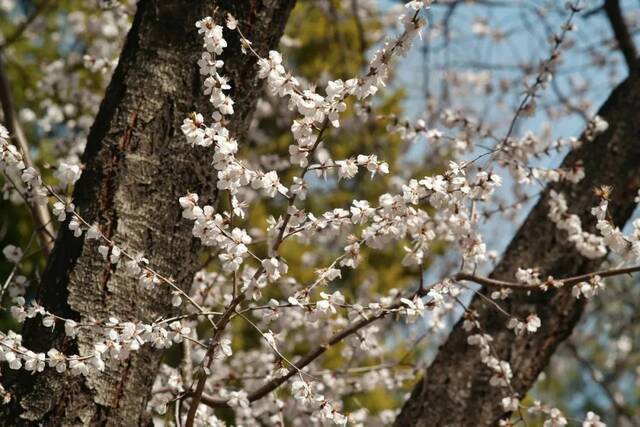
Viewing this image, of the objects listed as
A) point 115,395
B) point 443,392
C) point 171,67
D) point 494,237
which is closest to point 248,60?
point 171,67

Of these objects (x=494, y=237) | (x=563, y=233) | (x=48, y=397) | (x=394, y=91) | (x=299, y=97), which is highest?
(x=394, y=91)

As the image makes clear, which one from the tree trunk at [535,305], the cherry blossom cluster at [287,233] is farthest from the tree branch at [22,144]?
the tree trunk at [535,305]

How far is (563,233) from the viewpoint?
110 inches

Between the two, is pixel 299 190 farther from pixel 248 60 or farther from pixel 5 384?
pixel 5 384

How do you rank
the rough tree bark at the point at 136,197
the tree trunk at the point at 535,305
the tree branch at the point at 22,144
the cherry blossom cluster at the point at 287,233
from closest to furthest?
1. the cherry blossom cluster at the point at 287,233
2. the rough tree bark at the point at 136,197
3. the tree branch at the point at 22,144
4. the tree trunk at the point at 535,305

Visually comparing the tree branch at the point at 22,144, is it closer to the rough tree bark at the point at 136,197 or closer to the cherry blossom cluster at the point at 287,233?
the cherry blossom cluster at the point at 287,233

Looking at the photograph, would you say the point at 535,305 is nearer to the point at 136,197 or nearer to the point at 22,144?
the point at 136,197

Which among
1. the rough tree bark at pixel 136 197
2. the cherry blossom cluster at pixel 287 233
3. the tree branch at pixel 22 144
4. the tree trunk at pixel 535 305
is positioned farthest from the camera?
the tree trunk at pixel 535 305

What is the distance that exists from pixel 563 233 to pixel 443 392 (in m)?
0.70

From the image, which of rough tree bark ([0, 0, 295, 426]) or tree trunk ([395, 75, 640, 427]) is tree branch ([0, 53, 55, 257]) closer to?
rough tree bark ([0, 0, 295, 426])

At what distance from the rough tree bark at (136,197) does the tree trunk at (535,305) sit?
0.96 meters

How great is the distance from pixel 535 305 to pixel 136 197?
141cm

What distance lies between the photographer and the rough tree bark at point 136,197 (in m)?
1.91

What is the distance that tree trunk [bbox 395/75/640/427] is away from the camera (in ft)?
8.43
